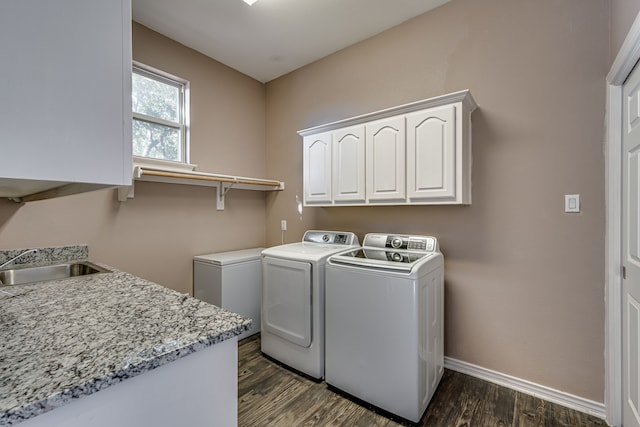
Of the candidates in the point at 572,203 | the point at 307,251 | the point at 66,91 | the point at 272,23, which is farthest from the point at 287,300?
the point at 272,23

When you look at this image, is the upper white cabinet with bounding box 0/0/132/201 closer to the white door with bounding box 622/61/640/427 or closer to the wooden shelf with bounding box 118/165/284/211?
the wooden shelf with bounding box 118/165/284/211

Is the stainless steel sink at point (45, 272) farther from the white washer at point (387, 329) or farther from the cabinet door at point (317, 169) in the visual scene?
the cabinet door at point (317, 169)

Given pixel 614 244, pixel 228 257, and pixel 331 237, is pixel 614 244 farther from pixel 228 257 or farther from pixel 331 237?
pixel 228 257

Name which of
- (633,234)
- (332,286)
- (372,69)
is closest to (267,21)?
(372,69)

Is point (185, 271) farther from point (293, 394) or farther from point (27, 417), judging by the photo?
point (27, 417)

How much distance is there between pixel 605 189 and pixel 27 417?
2511 millimetres

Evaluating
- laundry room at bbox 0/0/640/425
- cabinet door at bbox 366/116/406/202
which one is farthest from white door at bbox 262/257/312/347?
cabinet door at bbox 366/116/406/202

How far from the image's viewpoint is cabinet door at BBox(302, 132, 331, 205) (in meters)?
2.54

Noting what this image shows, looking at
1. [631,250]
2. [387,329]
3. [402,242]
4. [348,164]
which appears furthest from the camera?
[348,164]

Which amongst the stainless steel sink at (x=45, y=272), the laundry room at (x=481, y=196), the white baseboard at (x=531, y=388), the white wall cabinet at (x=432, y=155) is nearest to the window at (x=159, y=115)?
the laundry room at (x=481, y=196)

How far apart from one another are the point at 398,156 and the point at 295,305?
134 centimetres

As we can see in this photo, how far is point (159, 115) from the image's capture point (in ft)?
8.77

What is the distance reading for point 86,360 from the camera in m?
0.65

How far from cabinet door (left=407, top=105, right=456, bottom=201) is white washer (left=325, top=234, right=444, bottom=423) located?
17.6 inches
